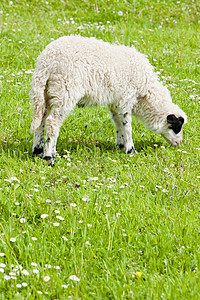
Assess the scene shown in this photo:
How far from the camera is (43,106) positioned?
16.0 feet

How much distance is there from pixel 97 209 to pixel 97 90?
2.01 metres

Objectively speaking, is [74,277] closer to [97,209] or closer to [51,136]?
[97,209]

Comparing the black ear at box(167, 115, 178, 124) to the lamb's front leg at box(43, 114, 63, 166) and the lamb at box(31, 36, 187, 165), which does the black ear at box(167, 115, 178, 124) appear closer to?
the lamb at box(31, 36, 187, 165)

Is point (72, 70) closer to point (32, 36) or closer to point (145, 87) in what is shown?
point (145, 87)

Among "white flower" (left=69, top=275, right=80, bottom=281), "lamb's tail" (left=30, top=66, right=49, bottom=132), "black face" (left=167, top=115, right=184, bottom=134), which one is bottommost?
"white flower" (left=69, top=275, right=80, bottom=281)

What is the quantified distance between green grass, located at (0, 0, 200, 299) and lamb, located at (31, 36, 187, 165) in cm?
31

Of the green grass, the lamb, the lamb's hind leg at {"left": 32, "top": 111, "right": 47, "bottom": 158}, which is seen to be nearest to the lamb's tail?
the lamb

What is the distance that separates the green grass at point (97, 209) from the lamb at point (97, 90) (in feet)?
1.01

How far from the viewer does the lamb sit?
4812 millimetres

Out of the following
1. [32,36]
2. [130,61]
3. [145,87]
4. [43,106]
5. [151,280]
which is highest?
[32,36]

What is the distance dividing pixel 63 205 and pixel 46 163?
1.19 meters

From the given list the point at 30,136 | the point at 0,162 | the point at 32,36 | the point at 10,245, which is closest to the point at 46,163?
the point at 0,162

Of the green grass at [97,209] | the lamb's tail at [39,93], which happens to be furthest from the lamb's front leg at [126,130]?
the lamb's tail at [39,93]

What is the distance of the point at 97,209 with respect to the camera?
11.9ft
